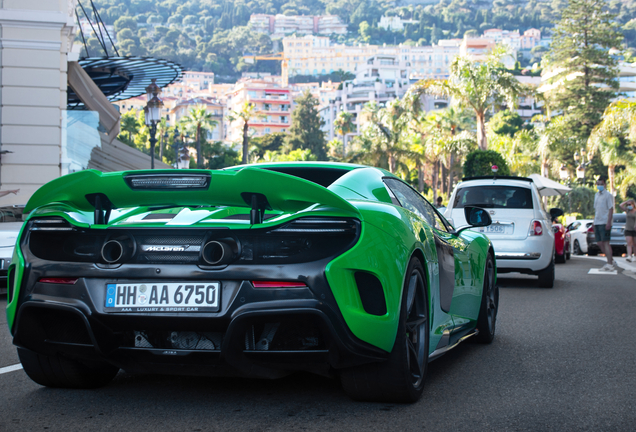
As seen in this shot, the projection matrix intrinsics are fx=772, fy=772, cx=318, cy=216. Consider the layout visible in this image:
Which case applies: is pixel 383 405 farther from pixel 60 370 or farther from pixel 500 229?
pixel 500 229

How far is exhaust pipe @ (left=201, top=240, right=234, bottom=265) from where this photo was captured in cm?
339

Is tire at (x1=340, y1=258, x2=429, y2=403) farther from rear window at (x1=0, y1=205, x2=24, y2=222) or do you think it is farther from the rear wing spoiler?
rear window at (x1=0, y1=205, x2=24, y2=222)

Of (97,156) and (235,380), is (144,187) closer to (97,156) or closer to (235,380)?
(235,380)

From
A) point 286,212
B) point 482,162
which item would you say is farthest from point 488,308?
point 482,162

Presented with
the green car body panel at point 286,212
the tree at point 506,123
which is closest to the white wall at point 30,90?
the green car body panel at point 286,212

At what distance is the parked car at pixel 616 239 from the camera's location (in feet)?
76.1

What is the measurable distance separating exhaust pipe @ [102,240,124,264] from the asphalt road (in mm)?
753

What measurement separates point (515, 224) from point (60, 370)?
8.51m

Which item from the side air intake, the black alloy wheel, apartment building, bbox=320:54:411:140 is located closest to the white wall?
the black alloy wheel

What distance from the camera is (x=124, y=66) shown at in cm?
2411

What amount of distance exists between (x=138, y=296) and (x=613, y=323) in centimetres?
529

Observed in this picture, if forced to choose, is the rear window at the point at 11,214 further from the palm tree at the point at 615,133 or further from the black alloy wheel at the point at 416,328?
the palm tree at the point at 615,133

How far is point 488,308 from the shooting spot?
6.01 m

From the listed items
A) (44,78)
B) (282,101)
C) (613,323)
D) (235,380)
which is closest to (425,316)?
(235,380)
